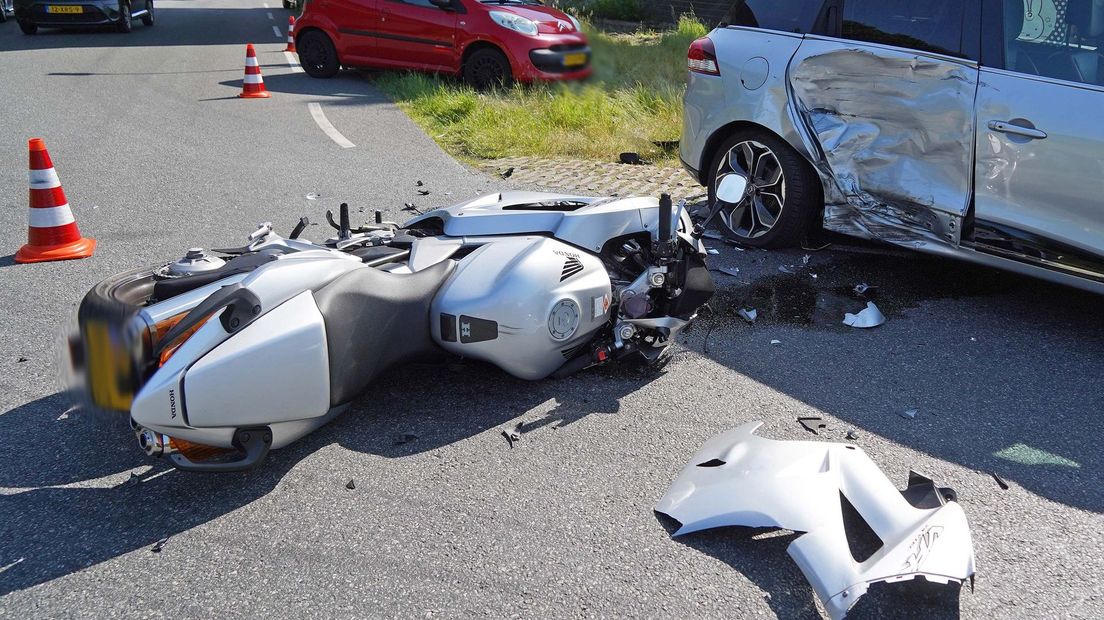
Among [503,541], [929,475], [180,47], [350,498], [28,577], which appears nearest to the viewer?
[28,577]

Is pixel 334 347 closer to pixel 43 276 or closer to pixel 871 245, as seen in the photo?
pixel 43 276

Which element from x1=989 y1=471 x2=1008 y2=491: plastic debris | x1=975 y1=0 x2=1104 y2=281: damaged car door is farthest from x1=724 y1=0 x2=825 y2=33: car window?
x1=989 y1=471 x2=1008 y2=491: plastic debris

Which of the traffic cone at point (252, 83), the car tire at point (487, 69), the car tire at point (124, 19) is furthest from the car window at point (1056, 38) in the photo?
the car tire at point (124, 19)

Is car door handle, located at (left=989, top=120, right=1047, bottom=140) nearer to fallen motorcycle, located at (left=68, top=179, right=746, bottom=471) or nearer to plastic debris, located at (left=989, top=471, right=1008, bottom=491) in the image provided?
fallen motorcycle, located at (left=68, top=179, right=746, bottom=471)

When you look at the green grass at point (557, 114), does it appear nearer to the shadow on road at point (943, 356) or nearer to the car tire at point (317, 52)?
the car tire at point (317, 52)

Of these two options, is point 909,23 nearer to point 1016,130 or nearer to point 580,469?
point 1016,130

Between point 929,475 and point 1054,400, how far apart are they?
41.0 inches

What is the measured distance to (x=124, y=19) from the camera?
1889 centimetres

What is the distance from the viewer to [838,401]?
4090 millimetres

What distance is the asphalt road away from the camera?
282cm

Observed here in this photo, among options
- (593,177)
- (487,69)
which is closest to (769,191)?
(593,177)

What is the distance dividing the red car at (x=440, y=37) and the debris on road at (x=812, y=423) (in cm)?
701

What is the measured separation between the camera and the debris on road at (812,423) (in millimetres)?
3814

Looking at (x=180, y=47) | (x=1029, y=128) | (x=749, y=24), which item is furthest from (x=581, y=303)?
→ (x=180, y=47)
